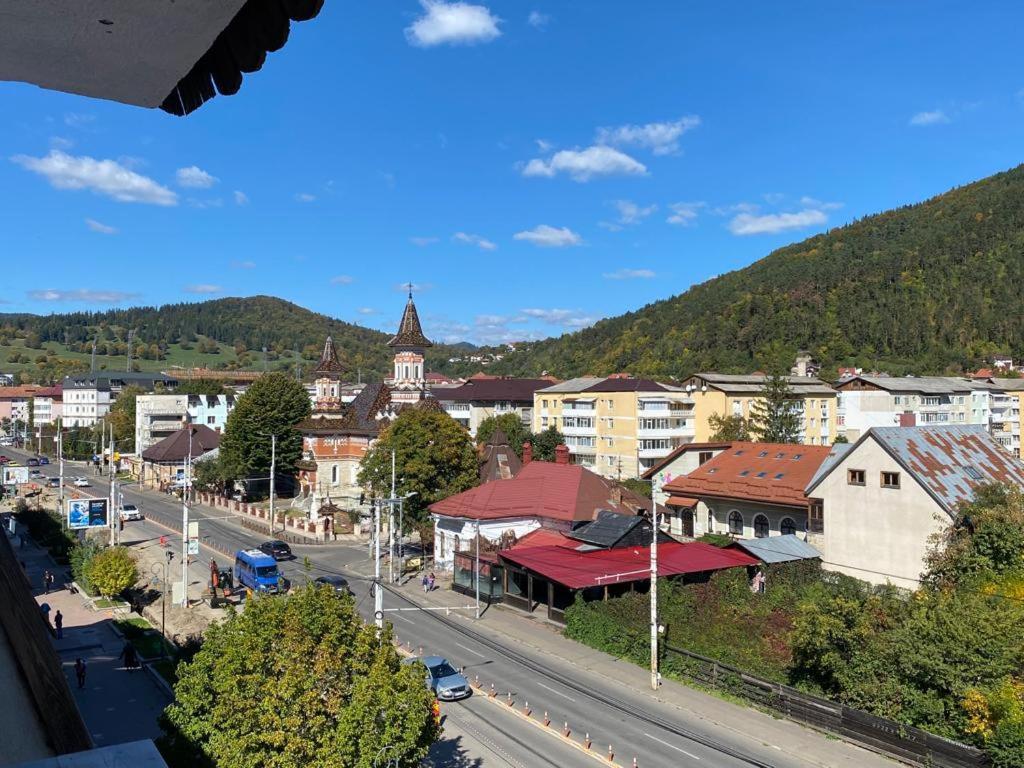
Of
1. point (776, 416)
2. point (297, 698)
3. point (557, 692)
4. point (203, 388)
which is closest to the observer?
point (297, 698)

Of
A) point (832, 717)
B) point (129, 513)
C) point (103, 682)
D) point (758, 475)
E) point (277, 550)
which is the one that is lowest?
point (103, 682)

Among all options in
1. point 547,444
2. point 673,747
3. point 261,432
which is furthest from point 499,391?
point 673,747

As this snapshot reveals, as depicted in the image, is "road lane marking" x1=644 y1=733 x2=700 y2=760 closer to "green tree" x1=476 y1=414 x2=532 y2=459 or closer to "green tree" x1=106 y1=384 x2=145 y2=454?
"green tree" x1=476 y1=414 x2=532 y2=459

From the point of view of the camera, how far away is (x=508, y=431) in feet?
257

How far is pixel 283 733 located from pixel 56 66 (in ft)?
41.9

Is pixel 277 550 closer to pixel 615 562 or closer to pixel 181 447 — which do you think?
pixel 615 562

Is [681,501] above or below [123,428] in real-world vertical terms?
below

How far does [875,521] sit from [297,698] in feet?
95.1

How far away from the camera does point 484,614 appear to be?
1351 inches

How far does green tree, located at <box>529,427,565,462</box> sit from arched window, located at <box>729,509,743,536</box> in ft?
99.8

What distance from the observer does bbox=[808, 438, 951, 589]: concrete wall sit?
31891 mm

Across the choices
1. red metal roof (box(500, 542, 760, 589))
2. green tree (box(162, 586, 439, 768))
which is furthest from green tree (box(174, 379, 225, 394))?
green tree (box(162, 586, 439, 768))

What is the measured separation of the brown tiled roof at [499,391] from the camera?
98.9m

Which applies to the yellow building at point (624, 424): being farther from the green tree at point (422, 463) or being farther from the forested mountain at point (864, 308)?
the forested mountain at point (864, 308)
